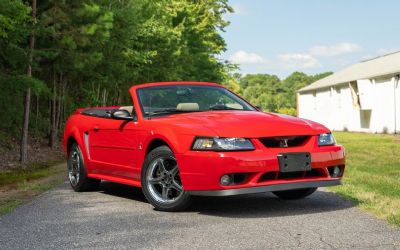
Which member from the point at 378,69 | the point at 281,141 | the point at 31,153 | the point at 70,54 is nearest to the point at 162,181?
the point at 281,141

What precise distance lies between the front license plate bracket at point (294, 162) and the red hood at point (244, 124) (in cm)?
25

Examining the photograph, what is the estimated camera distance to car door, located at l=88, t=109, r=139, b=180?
7152 millimetres

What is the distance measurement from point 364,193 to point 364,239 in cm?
287

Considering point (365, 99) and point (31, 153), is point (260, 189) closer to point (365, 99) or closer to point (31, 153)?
point (31, 153)

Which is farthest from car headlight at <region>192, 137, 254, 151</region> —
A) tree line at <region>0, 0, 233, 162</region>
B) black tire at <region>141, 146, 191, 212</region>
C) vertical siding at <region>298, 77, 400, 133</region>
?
vertical siding at <region>298, 77, 400, 133</region>

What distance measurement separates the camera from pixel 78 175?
857 centimetres

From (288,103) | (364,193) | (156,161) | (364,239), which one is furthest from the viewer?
(288,103)

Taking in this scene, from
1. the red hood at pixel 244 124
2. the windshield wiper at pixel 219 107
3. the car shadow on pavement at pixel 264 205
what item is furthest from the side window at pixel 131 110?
the car shadow on pavement at pixel 264 205

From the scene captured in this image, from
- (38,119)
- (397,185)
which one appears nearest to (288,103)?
(38,119)

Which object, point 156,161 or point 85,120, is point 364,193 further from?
point 85,120

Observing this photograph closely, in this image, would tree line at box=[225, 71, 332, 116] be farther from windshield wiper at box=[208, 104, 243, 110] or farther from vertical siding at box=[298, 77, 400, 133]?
windshield wiper at box=[208, 104, 243, 110]

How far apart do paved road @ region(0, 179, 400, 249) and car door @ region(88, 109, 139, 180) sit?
0.44 m

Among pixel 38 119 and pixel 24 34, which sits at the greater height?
pixel 24 34

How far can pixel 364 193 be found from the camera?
757 cm
